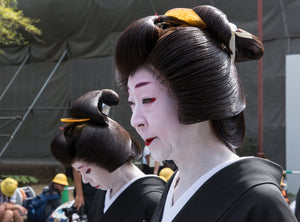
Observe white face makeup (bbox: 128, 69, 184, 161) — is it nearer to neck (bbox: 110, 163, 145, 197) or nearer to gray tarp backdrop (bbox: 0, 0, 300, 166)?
neck (bbox: 110, 163, 145, 197)

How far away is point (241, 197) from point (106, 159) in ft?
3.21

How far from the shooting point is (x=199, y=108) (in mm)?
905

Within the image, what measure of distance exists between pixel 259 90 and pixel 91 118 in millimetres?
4874

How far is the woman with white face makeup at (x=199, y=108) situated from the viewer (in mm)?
883

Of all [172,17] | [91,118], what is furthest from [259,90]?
[172,17]

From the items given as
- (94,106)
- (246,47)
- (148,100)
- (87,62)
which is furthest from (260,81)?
(148,100)

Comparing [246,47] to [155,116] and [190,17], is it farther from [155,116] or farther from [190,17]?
[155,116]

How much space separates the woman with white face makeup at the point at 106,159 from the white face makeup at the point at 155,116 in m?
0.72

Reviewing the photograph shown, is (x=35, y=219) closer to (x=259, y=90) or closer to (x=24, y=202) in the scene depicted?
(x=24, y=202)

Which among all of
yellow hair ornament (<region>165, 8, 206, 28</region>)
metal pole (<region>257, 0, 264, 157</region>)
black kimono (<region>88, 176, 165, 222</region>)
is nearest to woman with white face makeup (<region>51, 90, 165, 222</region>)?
black kimono (<region>88, 176, 165, 222</region>)

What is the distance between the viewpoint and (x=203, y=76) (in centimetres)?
89

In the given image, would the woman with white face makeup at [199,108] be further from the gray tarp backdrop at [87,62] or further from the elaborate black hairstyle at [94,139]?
the gray tarp backdrop at [87,62]

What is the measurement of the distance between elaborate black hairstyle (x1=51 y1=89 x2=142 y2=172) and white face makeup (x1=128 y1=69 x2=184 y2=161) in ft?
2.62

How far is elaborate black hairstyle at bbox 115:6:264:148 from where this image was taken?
90 centimetres
